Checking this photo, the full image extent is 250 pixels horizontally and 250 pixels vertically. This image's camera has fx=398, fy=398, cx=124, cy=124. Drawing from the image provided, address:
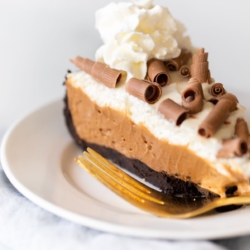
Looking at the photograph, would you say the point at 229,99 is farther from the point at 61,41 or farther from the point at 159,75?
the point at 61,41

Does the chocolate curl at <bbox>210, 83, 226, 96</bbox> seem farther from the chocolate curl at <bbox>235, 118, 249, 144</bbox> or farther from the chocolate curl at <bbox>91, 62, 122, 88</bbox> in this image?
the chocolate curl at <bbox>91, 62, 122, 88</bbox>

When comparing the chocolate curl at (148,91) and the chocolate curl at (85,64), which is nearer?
the chocolate curl at (148,91)

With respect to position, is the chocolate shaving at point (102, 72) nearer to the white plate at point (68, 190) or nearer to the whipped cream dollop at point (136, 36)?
the whipped cream dollop at point (136, 36)

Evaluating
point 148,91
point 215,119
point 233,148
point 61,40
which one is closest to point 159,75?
point 148,91

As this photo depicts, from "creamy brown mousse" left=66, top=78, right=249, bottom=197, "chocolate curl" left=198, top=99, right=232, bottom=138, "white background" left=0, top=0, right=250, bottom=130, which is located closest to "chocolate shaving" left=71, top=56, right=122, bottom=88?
Answer: "creamy brown mousse" left=66, top=78, right=249, bottom=197

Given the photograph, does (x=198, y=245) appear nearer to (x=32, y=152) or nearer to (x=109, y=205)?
(x=109, y=205)

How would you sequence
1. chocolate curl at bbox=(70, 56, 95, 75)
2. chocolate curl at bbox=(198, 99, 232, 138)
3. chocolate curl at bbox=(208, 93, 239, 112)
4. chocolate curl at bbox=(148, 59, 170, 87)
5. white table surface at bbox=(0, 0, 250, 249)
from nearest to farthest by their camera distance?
chocolate curl at bbox=(198, 99, 232, 138) → chocolate curl at bbox=(208, 93, 239, 112) → chocolate curl at bbox=(148, 59, 170, 87) → chocolate curl at bbox=(70, 56, 95, 75) → white table surface at bbox=(0, 0, 250, 249)

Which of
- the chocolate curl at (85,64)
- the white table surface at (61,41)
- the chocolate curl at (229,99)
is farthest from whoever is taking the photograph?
the white table surface at (61,41)

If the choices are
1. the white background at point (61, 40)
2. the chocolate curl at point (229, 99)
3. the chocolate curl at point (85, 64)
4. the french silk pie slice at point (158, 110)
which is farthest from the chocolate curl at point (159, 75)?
the white background at point (61, 40)
